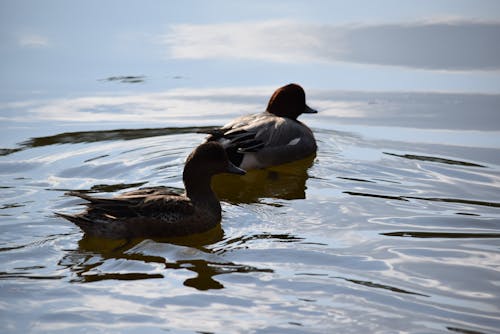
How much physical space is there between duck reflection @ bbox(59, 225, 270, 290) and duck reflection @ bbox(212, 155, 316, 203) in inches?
62.6

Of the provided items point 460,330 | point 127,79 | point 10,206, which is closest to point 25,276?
point 10,206

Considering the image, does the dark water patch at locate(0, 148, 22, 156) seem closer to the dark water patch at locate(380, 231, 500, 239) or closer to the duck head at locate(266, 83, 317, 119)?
the duck head at locate(266, 83, 317, 119)

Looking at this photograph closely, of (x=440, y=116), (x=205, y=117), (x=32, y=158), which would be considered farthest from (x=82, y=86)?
(x=440, y=116)

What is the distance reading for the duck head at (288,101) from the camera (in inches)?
496

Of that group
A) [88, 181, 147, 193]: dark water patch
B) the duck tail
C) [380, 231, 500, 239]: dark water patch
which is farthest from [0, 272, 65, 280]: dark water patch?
[380, 231, 500, 239]: dark water patch

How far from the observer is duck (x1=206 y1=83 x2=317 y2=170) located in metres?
11.2

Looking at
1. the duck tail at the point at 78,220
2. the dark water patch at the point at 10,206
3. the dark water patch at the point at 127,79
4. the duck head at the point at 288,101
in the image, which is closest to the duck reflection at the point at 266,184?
the duck head at the point at 288,101

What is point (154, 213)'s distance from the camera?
8.20 metres

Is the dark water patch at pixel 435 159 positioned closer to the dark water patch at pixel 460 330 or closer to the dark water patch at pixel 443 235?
the dark water patch at pixel 443 235

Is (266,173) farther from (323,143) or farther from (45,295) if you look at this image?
(45,295)

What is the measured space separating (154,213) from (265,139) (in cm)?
356

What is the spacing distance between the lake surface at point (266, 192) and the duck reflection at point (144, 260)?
25 millimetres

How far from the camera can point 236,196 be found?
992 cm

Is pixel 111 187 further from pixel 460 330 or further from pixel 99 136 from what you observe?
pixel 460 330
